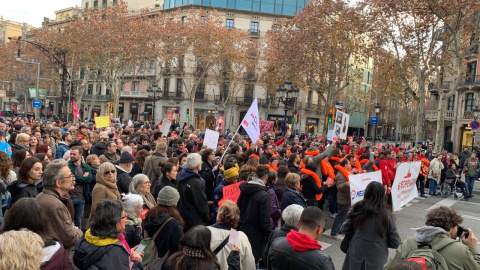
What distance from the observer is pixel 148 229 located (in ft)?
14.7

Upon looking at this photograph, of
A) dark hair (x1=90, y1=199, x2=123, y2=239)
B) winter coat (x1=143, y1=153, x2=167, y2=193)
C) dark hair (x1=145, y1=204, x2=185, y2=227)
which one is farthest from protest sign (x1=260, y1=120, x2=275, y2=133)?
dark hair (x1=90, y1=199, x2=123, y2=239)

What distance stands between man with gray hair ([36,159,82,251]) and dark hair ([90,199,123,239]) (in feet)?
2.14

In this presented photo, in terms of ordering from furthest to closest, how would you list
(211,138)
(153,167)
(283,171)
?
(211,138) → (153,167) → (283,171)

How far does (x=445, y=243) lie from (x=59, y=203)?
3.62 m

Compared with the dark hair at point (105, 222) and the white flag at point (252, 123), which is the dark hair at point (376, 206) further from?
the white flag at point (252, 123)

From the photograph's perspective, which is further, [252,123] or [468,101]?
[468,101]

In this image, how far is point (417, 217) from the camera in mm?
11398

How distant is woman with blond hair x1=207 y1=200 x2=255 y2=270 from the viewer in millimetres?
4102

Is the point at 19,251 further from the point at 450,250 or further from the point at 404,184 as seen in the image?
the point at 404,184

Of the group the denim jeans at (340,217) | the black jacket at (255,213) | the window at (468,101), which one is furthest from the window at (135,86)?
the black jacket at (255,213)

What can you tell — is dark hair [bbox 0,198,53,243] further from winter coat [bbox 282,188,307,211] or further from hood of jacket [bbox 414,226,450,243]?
winter coat [bbox 282,188,307,211]

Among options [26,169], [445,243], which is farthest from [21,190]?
[445,243]

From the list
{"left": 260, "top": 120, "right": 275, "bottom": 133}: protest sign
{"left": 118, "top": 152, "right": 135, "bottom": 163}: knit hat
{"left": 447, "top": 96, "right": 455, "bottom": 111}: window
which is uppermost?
{"left": 447, "top": 96, "right": 455, "bottom": 111}: window

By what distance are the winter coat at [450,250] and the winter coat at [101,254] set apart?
2.13m
